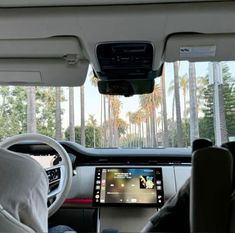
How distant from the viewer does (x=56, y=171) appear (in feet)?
10.4

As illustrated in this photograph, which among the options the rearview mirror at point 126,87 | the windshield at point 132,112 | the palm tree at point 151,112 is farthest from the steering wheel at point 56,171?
the palm tree at point 151,112

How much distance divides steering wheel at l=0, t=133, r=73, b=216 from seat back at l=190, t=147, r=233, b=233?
4.44 feet

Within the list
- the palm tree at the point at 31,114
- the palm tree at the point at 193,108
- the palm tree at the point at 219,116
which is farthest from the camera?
the palm tree at the point at 31,114

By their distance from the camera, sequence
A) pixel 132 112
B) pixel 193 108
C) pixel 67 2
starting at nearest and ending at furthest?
1. pixel 67 2
2. pixel 193 108
3. pixel 132 112

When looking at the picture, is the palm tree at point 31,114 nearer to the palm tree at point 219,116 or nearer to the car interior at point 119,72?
the car interior at point 119,72

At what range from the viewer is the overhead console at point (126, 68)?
2.52 meters

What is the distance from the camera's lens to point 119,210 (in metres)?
3.85

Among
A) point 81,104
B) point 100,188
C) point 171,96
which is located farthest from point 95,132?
point 100,188

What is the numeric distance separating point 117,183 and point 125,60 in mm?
1391

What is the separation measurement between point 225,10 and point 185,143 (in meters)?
2.64

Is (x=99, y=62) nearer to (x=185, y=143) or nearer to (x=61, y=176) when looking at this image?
(x=61, y=176)

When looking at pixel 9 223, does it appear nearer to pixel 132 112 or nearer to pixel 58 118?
pixel 132 112

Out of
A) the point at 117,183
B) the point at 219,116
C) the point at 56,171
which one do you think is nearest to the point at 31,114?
the point at 117,183

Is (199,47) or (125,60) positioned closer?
(199,47)
